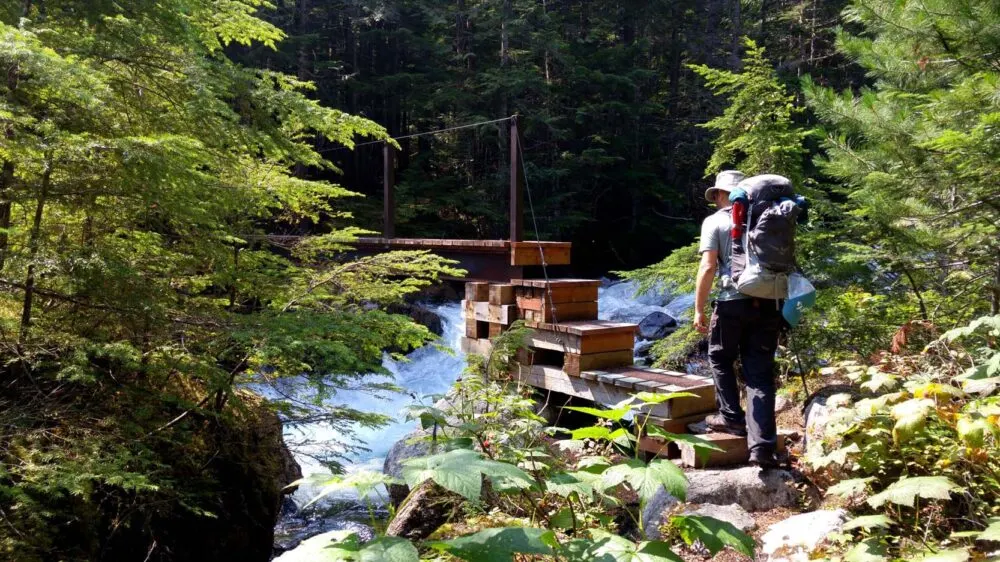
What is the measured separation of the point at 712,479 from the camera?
11.4 feet

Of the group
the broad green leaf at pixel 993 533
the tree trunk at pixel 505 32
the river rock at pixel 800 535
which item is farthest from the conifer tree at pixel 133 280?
the tree trunk at pixel 505 32

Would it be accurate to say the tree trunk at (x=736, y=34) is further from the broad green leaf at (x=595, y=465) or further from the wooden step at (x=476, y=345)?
the broad green leaf at (x=595, y=465)

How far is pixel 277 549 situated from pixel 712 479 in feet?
11.0

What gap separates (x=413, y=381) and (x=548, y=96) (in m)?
11.7

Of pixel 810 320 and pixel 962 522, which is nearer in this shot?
pixel 962 522

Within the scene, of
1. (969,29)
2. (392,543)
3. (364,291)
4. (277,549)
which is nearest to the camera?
(392,543)

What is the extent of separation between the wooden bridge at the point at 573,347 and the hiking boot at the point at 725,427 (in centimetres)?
5

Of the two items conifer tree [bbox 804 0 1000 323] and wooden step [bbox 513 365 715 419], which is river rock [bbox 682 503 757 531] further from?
conifer tree [bbox 804 0 1000 323]

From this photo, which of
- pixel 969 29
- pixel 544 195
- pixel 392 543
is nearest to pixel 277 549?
pixel 392 543

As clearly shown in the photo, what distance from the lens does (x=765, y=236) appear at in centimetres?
343

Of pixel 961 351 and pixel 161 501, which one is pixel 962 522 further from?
pixel 161 501

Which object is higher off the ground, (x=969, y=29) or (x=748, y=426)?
(x=969, y=29)

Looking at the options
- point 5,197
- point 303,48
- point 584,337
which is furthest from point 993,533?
point 303,48

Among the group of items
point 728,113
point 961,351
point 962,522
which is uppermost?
point 728,113
